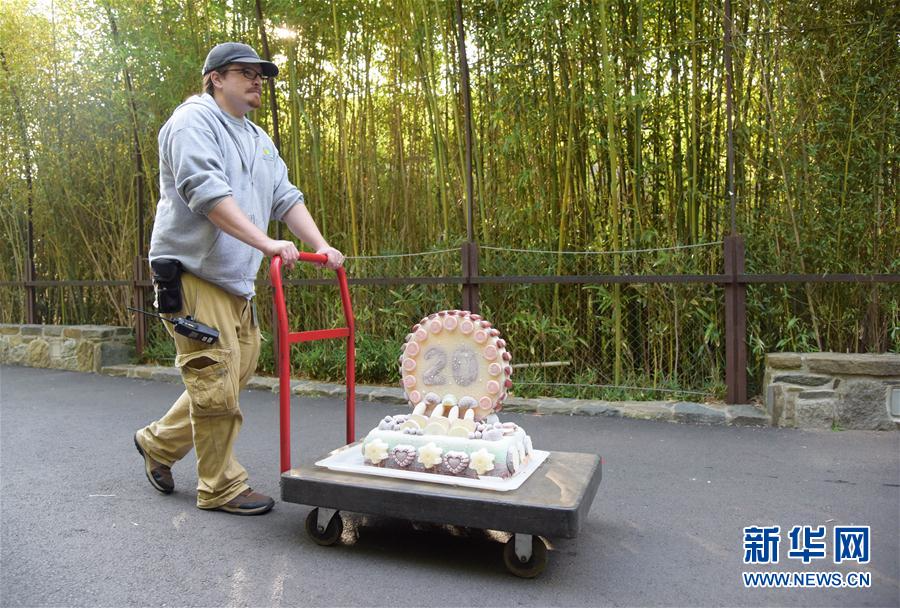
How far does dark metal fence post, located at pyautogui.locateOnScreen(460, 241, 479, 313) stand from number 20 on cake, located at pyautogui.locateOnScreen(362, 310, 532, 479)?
216 cm

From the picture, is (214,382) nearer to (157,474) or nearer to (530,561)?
(157,474)

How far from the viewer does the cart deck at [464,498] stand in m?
1.74

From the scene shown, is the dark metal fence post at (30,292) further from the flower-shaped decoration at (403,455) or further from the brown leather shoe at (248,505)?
the flower-shaped decoration at (403,455)

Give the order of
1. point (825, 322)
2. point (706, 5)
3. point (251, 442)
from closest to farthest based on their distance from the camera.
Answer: point (251, 442) < point (825, 322) < point (706, 5)

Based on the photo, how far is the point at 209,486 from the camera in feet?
7.68

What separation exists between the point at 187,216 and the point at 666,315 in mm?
3062

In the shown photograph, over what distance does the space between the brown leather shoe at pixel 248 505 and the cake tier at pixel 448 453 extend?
20.2 inches

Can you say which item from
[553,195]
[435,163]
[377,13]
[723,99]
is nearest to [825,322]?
[723,99]

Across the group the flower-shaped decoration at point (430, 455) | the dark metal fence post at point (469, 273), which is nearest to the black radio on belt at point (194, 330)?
the flower-shaped decoration at point (430, 455)

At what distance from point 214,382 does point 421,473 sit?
773 millimetres

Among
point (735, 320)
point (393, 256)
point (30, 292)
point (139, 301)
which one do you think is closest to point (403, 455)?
point (735, 320)

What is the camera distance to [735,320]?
3941 millimetres

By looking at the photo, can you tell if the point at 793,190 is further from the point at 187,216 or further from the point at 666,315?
the point at 187,216

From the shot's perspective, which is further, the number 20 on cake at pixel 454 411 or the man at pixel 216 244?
the man at pixel 216 244
